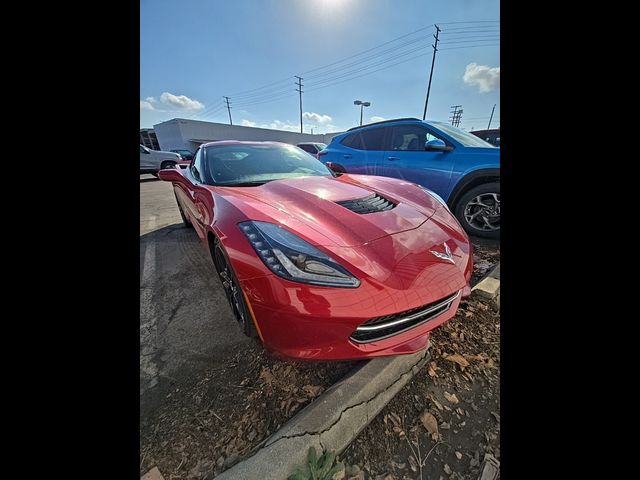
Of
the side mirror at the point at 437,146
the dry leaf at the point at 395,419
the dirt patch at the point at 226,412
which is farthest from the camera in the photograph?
the side mirror at the point at 437,146

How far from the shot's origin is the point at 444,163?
3299 mm

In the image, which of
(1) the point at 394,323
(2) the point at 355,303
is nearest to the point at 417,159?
(1) the point at 394,323

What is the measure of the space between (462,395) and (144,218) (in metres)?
5.99

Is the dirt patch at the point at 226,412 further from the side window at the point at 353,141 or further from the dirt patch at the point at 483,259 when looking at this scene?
the side window at the point at 353,141

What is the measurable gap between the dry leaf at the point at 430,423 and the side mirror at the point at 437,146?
3144 millimetres

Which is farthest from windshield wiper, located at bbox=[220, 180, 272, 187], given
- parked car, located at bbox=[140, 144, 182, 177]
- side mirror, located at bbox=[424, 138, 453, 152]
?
parked car, located at bbox=[140, 144, 182, 177]

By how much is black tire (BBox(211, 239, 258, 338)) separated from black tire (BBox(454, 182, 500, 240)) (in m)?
3.03

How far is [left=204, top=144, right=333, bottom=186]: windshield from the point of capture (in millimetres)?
2205

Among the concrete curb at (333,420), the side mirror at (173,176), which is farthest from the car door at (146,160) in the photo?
the concrete curb at (333,420)

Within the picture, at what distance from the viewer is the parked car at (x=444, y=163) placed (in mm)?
3029
